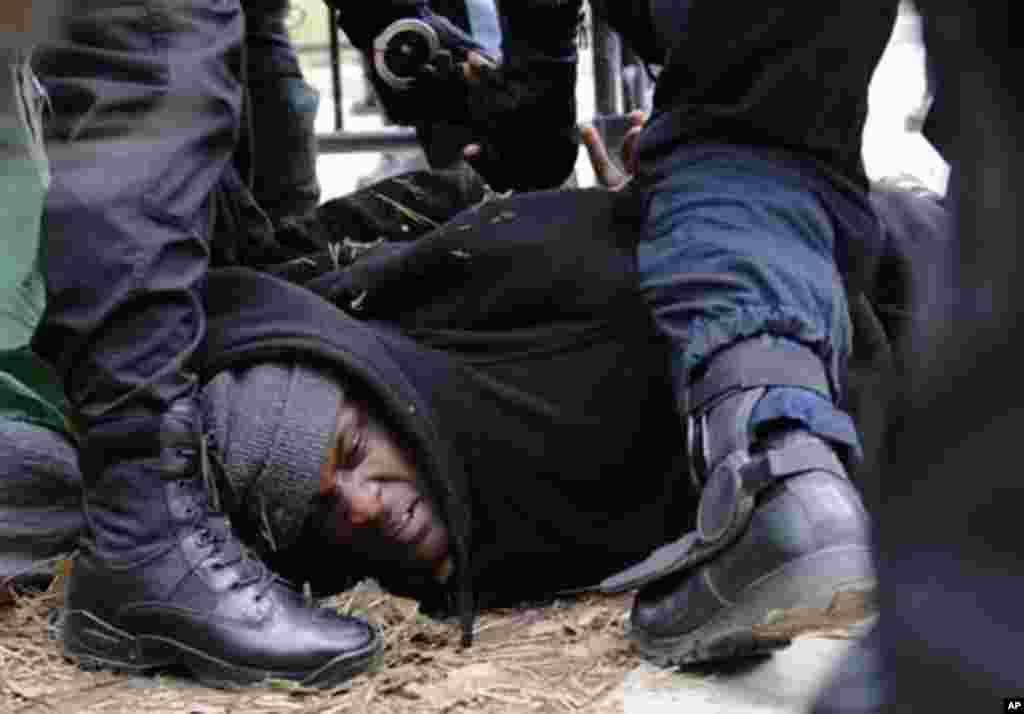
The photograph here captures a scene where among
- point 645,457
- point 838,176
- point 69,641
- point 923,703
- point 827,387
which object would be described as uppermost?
point 923,703

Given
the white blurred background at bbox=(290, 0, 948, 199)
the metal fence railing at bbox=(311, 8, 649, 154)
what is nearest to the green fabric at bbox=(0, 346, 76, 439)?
the metal fence railing at bbox=(311, 8, 649, 154)

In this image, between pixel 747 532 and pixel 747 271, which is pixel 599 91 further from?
pixel 747 532

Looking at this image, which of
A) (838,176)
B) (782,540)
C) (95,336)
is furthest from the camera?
(838,176)

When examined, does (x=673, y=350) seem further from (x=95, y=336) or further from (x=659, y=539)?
(x=95, y=336)

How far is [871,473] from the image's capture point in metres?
0.56

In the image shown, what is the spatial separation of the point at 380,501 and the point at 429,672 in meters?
0.19

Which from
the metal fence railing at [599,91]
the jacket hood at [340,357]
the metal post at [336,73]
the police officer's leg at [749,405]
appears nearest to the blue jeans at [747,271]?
the police officer's leg at [749,405]

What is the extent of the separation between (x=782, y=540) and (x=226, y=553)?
1.77ft

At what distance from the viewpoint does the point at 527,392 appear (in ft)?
5.79

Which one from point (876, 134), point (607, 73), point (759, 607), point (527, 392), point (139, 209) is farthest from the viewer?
point (876, 134)

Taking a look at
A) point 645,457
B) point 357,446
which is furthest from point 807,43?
point 357,446

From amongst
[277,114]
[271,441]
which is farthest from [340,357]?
[277,114]

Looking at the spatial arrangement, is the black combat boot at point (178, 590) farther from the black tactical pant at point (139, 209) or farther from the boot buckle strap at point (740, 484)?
the boot buckle strap at point (740, 484)

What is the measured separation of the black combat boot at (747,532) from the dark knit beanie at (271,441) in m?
0.32
